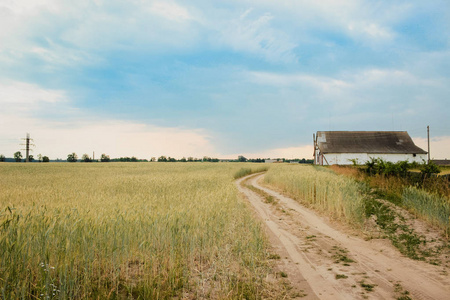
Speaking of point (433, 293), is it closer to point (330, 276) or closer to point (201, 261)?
point (330, 276)

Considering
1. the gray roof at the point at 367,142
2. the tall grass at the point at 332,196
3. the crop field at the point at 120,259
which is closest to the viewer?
the crop field at the point at 120,259

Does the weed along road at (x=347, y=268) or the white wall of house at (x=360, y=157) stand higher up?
the white wall of house at (x=360, y=157)

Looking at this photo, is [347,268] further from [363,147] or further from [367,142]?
[367,142]

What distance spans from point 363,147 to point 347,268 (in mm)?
53880

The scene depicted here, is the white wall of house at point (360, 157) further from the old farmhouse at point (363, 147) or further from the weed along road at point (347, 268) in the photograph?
the weed along road at point (347, 268)

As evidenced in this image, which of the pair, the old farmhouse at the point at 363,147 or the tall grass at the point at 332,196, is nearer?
the tall grass at the point at 332,196

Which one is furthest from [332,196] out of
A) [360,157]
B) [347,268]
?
[360,157]

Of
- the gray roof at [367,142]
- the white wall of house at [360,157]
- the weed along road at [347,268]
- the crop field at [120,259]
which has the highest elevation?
the gray roof at [367,142]

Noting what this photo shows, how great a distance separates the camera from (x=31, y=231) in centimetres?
506

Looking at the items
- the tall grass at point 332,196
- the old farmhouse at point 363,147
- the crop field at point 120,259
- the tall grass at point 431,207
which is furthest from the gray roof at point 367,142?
the crop field at point 120,259

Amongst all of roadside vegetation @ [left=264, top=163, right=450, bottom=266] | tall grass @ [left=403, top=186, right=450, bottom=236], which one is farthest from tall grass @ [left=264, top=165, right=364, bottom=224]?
tall grass @ [left=403, top=186, right=450, bottom=236]

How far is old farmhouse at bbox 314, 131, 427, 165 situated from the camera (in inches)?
2068

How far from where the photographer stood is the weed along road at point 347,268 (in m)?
5.49

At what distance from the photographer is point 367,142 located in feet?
181
